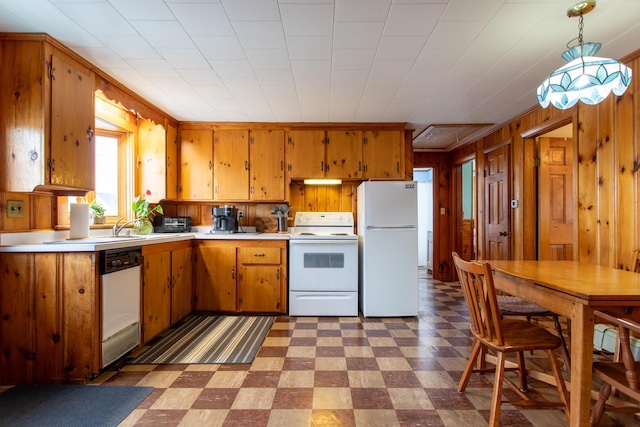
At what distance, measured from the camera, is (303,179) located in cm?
385

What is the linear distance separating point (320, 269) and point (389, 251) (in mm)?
775

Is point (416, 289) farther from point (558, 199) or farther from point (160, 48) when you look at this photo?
Answer: point (160, 48)

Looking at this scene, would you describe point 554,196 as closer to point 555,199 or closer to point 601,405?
point 555,199

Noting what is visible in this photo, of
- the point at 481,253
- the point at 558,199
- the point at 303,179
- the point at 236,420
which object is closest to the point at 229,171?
the point at 303,179

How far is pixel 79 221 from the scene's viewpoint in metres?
2.48

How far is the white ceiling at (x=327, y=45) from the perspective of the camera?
1.75 meters

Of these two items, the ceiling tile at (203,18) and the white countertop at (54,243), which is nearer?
the ceiling tile at (203,18)

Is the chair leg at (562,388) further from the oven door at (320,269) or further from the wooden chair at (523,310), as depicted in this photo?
the oven door at (320,269)

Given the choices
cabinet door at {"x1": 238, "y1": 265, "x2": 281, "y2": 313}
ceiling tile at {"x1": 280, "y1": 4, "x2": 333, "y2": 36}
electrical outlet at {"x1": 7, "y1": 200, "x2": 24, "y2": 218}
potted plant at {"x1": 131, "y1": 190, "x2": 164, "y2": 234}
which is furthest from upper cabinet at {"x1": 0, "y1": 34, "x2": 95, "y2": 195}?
cabinet door at {"x1": 238, "y1": 265, "x2": 281, "y2": 313}

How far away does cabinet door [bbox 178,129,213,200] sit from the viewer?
379cm

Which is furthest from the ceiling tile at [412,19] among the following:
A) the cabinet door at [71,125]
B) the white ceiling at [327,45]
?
the cabinet door at [71,125]

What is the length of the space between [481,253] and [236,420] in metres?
3.94

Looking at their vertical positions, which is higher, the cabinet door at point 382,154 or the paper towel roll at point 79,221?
the cabinet door at point 382,154

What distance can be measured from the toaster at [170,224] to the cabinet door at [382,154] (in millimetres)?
2249
